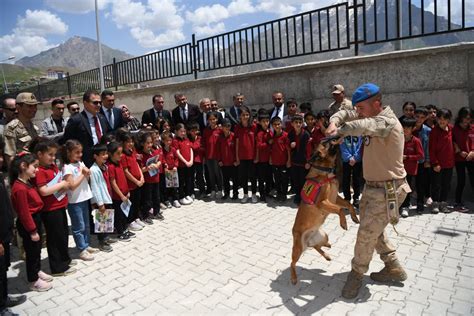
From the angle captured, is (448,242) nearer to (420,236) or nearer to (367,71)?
(420,236)

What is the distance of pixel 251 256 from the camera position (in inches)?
187

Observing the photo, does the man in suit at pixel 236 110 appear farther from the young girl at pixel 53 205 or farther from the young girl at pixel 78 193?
the young girl at pixel 53 205

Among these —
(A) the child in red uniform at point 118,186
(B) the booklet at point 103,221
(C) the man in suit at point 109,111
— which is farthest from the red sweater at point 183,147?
(B) the booklet at point 103,221

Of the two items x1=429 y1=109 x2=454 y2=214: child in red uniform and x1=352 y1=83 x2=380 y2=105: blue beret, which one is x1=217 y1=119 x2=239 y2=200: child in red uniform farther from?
x1=352 y1=83 x2=380 y2=105: blue beret

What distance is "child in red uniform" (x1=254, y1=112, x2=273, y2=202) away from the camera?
280 inches

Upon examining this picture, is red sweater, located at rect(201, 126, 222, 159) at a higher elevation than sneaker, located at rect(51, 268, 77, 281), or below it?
higher

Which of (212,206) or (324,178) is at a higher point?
(324,178)

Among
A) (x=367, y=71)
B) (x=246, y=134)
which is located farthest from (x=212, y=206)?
(x=367, y=71)

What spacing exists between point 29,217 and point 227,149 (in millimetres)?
4138

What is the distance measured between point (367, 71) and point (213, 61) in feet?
15.5

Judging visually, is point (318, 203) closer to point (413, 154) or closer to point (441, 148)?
point (413, 154)

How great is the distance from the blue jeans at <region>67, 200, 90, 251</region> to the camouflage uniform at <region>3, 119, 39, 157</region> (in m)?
1.28

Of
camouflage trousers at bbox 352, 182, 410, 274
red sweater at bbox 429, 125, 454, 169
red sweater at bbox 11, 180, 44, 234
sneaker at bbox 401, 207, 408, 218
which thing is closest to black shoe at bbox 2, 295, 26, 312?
red sweater at bbox 11, 180, 44, 234

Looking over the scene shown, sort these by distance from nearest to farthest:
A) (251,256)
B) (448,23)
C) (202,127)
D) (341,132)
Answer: (341,132)
(251,256)
(448,23)
(202,127)
